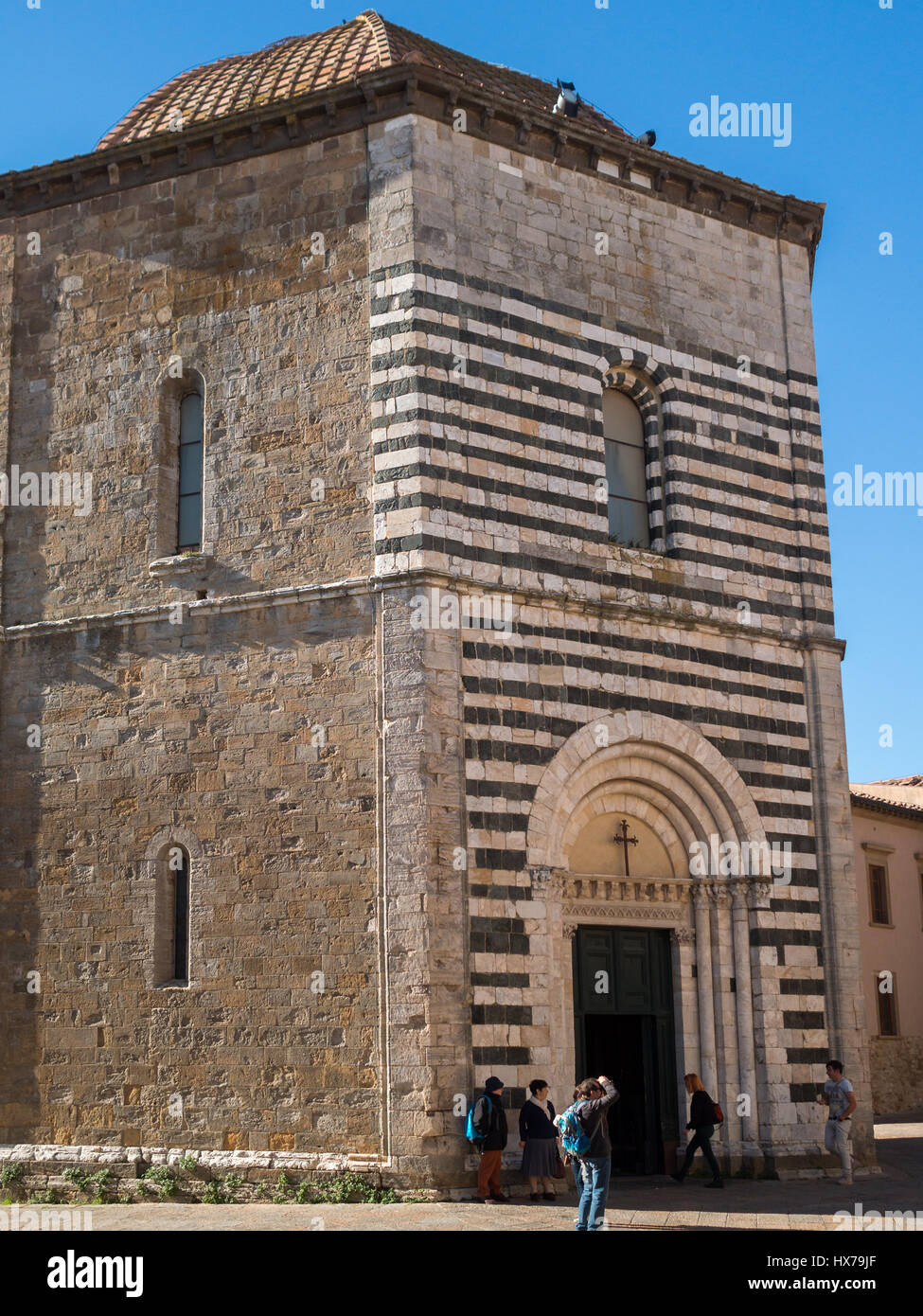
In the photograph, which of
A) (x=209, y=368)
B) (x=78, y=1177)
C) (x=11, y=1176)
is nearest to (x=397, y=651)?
(x=209, y=368)

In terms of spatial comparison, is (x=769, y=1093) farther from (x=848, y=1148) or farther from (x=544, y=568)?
(x=544, y=568)

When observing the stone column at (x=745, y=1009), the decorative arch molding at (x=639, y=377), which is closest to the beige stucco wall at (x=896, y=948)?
the stone column at (x=745, y=1009)

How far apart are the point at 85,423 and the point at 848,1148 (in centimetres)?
1187

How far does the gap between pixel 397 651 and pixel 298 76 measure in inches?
306

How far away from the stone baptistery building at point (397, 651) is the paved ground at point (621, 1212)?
2.01 ft

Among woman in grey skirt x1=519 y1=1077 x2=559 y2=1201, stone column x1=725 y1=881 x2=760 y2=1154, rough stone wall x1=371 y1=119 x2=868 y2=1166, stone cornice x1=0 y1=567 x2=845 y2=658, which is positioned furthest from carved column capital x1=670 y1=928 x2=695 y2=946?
stone cornice x1=0 y1=567 x2=845 y2=658

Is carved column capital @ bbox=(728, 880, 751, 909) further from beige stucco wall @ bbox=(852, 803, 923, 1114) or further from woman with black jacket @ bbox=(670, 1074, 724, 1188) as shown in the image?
beige stucco wall @ bbox=(852, 803, 923, 1114)

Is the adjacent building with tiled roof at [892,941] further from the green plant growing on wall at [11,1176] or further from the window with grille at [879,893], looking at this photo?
the green plant growing on wall at [11,1176]

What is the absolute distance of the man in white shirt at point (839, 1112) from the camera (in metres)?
17.0

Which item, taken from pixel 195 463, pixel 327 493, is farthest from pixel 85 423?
pixel 327 493

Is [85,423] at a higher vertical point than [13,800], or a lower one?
higher

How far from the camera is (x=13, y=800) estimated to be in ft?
58.0

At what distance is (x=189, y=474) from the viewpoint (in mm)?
18031

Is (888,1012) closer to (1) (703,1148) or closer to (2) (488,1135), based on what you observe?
(1) (703,1148)
